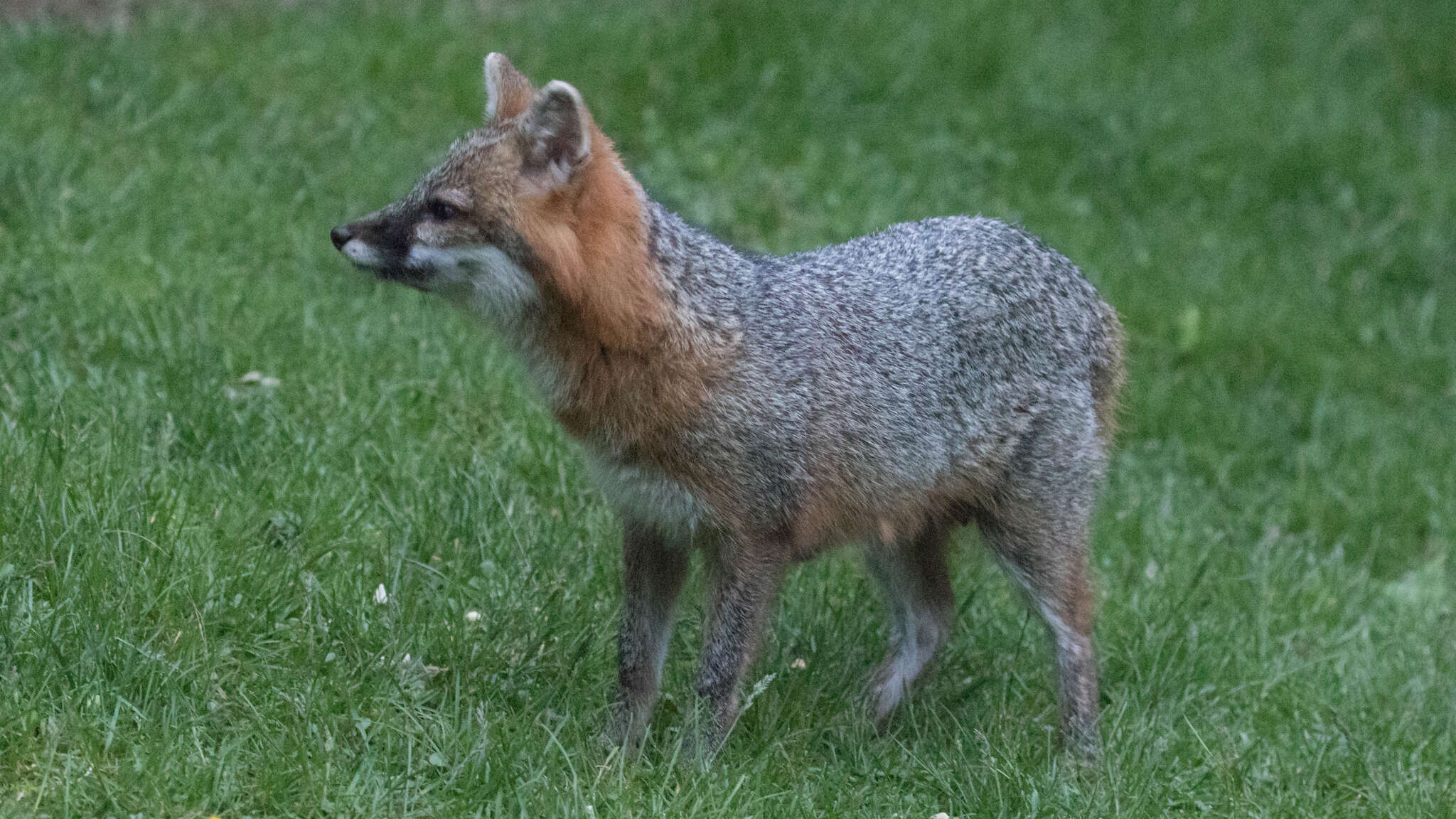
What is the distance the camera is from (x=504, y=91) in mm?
4492

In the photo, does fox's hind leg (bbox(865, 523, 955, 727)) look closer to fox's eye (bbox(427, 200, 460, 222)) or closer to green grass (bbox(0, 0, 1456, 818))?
green grass (bbox(0, 0, 1456, 818))

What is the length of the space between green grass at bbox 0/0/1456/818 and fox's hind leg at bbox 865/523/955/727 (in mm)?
102

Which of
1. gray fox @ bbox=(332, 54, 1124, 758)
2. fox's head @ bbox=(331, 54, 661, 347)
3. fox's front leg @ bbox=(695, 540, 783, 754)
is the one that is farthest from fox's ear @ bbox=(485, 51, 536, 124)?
fox's front leg @ bbox=(695, 540, 783, 754)

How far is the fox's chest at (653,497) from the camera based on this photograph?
4.43m

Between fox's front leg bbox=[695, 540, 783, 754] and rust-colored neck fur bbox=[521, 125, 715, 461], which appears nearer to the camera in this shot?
rust-colored neck fur bbox=[521, 125, 715, 461]

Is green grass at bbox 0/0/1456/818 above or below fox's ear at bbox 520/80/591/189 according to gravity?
below

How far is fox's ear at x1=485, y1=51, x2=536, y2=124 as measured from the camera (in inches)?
176

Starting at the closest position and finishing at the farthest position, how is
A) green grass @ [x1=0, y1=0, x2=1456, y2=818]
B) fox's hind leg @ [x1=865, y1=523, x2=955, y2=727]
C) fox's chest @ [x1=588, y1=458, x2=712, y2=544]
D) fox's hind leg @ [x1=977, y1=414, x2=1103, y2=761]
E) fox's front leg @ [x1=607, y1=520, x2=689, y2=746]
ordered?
green grass @ [x1=0, y1=0, x2=1456, y2=818] → fox's chest @ [x1=588, y1=458, x2=712, y2=544] → fox's front leg @ [x1=607, y1=520, x2=689, y2=746] → fox's hind leg @ [x1=977, y1=414, x2=1103, y2=761] → fox's hind leg @ [x1=865, y1=523, x2=955, y2=727]

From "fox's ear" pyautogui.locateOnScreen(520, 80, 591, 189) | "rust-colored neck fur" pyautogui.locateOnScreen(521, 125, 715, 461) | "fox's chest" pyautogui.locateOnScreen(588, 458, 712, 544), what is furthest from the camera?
"fox's chest" pyautogui.locateOnScreen(588, 458, 712, 544)

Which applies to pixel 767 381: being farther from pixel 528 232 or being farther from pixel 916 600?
pixel 916 600

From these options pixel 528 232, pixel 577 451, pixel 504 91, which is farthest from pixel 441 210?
pixel 577 451

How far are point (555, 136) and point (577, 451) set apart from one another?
1928mm

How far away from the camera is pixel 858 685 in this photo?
5.35 meters

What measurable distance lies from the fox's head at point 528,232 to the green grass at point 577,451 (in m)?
1.06
